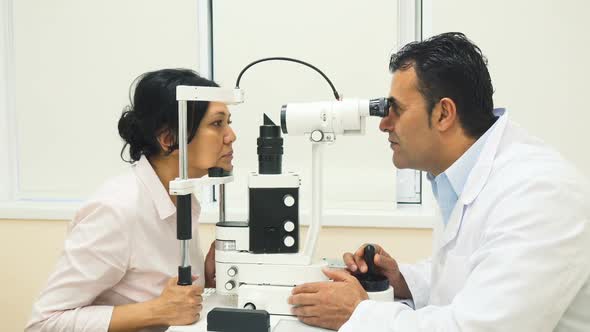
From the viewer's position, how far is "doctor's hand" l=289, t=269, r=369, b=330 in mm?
1037

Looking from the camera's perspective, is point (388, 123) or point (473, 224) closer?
point (473, 224)

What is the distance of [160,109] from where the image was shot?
1.32 m

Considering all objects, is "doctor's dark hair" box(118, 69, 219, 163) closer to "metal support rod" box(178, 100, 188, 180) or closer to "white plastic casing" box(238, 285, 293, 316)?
"metal support rod" box(178, 100, 188, 180)

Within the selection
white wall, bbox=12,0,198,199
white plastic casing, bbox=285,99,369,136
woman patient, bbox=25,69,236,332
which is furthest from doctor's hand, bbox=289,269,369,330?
white wall, bbox=12,0,198,199

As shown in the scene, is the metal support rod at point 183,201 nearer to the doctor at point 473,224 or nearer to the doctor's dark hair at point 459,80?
the doctor at point 473,224

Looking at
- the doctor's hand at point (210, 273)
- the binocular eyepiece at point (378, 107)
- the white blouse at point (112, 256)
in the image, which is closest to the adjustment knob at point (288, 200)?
the binocular eyepiece at point (378, 107)

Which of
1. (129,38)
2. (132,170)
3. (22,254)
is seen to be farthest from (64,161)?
(132,170)

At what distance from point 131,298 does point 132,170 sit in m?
0.32

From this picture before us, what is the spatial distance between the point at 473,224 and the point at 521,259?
0.21m

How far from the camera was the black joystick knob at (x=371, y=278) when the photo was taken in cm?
115

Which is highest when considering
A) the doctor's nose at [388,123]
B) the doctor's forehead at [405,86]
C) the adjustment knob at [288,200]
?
the doctor's forehead at [405,86]

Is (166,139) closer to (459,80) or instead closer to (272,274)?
(272,274)

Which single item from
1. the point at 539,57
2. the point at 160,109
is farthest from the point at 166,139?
the point at 539,57

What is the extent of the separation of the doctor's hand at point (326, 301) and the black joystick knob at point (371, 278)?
6 centimetres
